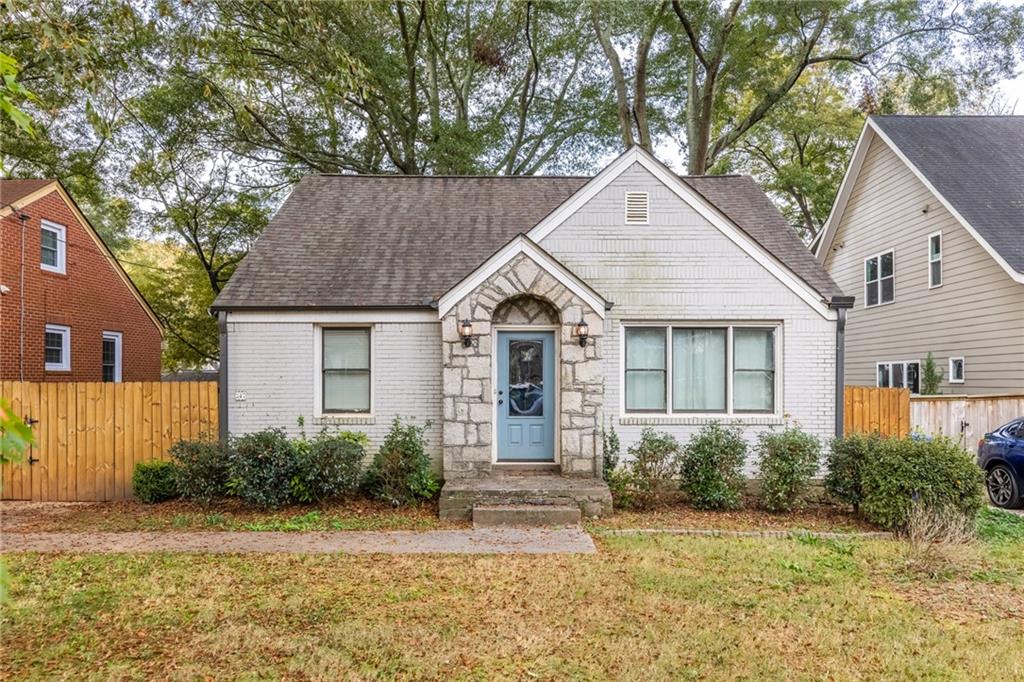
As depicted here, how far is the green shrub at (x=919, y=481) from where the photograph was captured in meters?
7.31

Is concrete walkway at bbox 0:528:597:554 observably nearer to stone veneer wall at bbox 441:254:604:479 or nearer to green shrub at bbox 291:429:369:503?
green shrub at bbox 291:429:369:503

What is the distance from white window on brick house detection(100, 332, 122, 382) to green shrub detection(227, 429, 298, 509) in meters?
11.0

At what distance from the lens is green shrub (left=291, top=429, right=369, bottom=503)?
27.9 ft

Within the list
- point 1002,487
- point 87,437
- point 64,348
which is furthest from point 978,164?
point 64,348

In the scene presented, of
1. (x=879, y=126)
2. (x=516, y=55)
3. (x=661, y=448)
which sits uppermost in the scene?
(x=516, y=55)

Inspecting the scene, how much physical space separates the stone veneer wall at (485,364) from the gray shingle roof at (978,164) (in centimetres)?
895

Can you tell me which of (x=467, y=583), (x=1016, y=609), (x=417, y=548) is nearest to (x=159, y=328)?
(x=417, y=548)

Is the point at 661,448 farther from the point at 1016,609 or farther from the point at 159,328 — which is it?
the point at 159,328

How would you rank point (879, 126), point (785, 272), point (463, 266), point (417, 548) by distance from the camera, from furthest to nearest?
point (879, 126)
point (463, 266)
point (785, 272)
point (417, 548)

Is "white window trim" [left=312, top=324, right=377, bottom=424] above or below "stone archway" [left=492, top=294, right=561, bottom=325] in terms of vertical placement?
below

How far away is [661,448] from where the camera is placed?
8516 millimetres

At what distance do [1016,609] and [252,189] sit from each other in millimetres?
23124

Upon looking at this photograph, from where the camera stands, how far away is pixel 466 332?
347 inches

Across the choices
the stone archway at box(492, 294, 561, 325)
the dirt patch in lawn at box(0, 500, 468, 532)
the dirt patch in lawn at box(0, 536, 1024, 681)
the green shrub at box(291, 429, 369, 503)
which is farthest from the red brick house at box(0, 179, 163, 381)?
the stone archway at box(492, 294, 561, 325)
